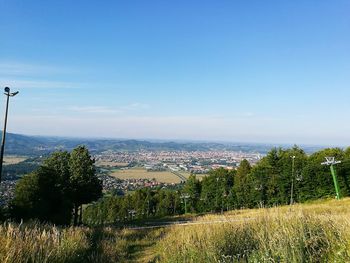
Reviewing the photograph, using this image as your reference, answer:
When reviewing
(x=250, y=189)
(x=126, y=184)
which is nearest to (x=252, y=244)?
(x=250, y=189)

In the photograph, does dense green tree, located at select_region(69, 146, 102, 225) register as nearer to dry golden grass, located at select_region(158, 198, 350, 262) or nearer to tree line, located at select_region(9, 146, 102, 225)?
tree line, located at select_region(9, 146, 102, 225)

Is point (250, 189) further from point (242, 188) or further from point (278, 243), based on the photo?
point (278, 243)

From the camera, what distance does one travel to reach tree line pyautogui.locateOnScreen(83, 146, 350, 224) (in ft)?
158

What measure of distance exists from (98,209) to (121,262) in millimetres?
63820

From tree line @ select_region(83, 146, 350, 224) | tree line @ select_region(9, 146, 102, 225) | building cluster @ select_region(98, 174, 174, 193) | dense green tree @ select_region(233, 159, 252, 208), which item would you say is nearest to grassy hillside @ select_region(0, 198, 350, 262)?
tree line @ select_region(9, 146, 102, 225)

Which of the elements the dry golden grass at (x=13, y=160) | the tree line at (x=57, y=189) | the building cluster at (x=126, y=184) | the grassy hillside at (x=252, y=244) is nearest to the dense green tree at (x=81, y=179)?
the tree line at (x=57, y=189)

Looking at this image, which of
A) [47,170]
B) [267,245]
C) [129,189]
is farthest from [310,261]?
[129,189]

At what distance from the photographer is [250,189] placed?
5494cm

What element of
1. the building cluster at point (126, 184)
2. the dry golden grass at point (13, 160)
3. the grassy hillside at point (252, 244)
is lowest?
the building cluster at point (126, 184)

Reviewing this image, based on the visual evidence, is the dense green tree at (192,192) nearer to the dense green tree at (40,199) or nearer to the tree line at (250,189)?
the tree line at (250,189)

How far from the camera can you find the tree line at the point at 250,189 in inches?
1893

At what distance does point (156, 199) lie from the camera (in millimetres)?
68812

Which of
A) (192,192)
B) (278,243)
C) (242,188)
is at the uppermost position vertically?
(278,243)

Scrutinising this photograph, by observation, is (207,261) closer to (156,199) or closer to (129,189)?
(156,199)
